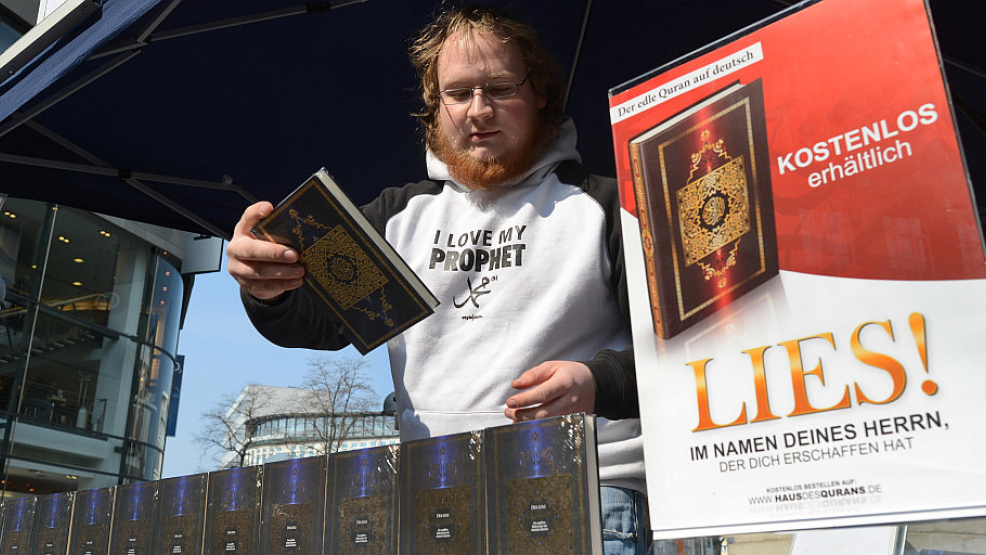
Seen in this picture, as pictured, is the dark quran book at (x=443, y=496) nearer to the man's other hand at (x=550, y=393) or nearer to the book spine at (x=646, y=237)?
the man's other hand at (x=550, y=393)

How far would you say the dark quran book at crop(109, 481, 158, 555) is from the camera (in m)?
1.34

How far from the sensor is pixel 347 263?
1.20 metres

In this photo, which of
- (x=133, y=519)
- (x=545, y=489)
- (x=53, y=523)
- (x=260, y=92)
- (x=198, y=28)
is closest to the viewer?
(x=545, y=489)

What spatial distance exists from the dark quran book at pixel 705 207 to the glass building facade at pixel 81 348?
1210 centimetres

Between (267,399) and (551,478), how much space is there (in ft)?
59.5

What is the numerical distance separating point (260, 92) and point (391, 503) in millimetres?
1966

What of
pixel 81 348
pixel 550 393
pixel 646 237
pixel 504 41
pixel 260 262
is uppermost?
pixel 81 348

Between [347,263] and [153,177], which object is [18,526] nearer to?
[347,263]

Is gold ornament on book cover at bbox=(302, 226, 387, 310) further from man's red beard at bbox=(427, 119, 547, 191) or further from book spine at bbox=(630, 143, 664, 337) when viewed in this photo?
book spine at bbox=(630, 143, 664, 337)

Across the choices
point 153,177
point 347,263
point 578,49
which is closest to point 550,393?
point 347,263

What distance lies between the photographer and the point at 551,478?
860 mm

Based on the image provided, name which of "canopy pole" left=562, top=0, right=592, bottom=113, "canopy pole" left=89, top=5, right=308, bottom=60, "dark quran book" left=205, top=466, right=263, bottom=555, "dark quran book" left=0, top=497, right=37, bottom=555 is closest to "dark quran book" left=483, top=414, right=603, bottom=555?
"dark quran book" left=205, top=466, right=263, bottom=555

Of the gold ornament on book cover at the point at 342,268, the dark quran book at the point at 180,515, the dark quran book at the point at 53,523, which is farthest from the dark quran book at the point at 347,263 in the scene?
the dark quran book at the point at 53,523

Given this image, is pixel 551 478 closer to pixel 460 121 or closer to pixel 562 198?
pixel 562 198
